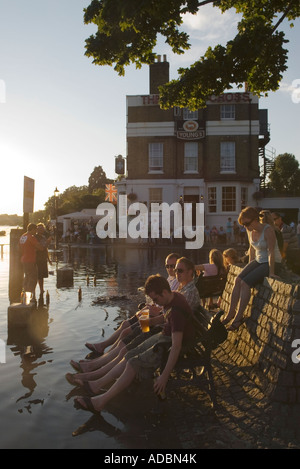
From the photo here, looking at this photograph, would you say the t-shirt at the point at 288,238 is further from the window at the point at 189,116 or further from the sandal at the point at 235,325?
the window at the point at 189,116

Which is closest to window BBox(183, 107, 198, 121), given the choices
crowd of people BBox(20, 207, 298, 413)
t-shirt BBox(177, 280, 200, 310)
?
crowd of people BBox(20, 207, 298, 413)

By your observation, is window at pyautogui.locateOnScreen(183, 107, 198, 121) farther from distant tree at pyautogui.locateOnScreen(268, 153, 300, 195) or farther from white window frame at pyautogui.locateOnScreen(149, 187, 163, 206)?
distant tree at pyautogui.locateOnScreen(268, 153, 300, 195)

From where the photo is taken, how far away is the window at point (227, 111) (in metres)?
38.0

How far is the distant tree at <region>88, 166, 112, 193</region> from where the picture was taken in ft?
350

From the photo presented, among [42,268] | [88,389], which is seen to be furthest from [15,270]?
[88,389]

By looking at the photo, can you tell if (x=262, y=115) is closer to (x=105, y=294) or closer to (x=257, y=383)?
(x=105, y=294)

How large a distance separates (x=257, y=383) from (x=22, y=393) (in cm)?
274

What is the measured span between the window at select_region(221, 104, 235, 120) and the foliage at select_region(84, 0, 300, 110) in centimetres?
2723

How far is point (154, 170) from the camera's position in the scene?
38219 mm

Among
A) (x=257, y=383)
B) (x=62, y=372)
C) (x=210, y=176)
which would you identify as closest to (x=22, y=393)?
(x=62, y=372)

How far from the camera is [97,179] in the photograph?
107125 millimetres

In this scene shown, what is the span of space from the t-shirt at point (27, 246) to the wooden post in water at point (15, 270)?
0.41 metres

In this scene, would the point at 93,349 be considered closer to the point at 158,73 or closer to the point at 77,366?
the point at 77,366

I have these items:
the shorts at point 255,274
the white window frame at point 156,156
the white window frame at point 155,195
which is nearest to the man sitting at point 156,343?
the shorts at point 255,274
